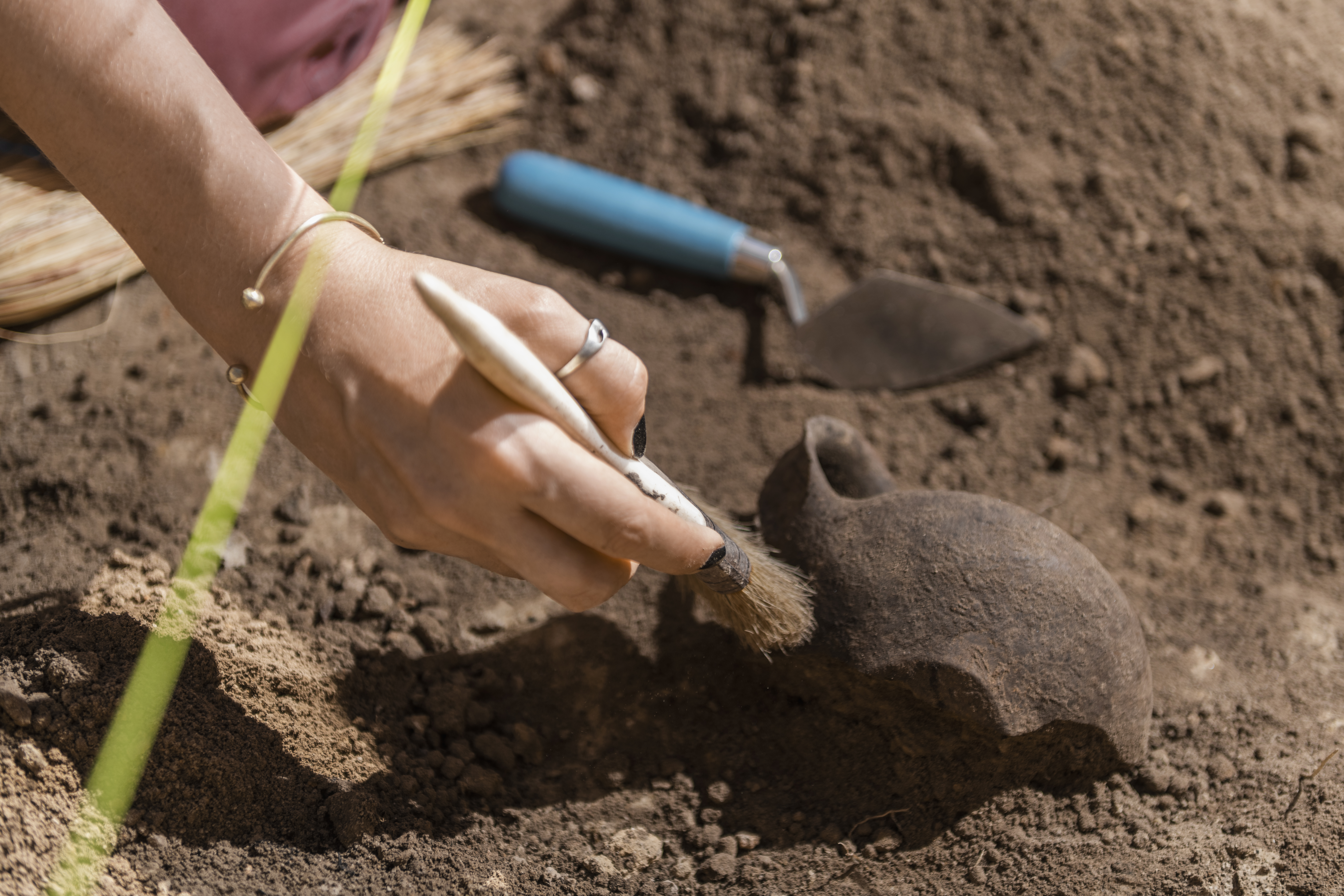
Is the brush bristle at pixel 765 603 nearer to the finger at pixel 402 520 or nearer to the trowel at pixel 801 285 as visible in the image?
the finger at pixel 402 520

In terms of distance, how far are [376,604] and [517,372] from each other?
2.52 ft

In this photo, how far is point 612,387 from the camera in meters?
1.06

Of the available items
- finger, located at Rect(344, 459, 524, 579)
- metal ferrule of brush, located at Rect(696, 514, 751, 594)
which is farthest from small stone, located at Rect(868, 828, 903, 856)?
finger, located at Rect(344, 459, 524, 579)

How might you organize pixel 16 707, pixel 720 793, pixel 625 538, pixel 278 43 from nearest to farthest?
1. pixel 625 538
2. pixel 16 707
3. pixel 720 793
4. pixel 278 43

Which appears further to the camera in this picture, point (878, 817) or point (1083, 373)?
point (1083, 373)

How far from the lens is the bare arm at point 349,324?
1.03m

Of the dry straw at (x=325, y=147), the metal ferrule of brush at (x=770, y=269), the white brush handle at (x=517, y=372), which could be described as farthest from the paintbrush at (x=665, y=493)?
the dry straw at (x=325, y=147)

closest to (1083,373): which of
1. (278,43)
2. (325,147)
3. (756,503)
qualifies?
(756,503)

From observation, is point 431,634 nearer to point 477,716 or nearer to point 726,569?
point 477,716

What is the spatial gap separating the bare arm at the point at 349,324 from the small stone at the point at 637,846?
42 centimetres

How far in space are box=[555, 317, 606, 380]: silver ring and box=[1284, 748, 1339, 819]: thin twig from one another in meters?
1.19

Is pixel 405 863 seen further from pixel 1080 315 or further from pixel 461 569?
pixel 1080 315

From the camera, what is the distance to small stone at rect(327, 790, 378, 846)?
1281 millimetres

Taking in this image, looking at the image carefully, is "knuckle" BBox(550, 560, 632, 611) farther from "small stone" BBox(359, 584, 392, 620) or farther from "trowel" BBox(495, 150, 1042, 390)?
"trowel" BBox(495, 150, 1042, 390)
